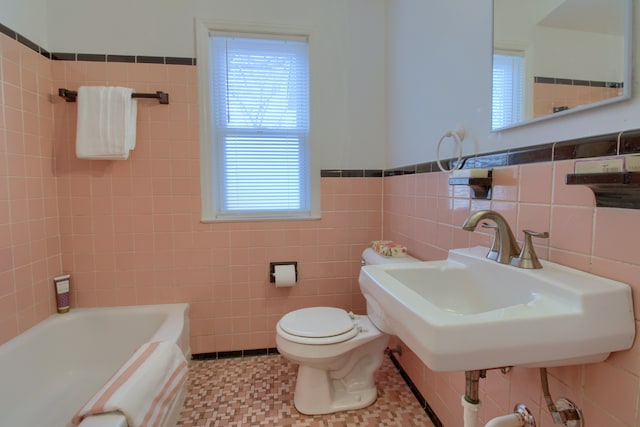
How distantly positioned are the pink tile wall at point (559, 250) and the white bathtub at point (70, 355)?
4.36 ft

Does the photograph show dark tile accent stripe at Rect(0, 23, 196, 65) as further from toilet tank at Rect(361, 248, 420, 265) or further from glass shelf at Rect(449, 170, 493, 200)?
glass shelf at Rect(449, 170, 493, 200)

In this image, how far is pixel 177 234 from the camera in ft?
6.50

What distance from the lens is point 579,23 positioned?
2.73 feet

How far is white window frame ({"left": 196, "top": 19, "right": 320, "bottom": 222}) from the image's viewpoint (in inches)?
76.2

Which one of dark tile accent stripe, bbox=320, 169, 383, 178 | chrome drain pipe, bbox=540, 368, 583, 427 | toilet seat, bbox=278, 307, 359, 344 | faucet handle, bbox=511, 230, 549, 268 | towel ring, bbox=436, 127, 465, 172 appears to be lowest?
toilet seat, bbox=278, 307, 359, 344

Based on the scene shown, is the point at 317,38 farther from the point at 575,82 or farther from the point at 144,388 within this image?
the point at 144,388

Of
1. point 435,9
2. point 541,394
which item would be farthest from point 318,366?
point 435,9

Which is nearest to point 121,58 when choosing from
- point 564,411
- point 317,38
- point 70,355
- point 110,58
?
point 110,58

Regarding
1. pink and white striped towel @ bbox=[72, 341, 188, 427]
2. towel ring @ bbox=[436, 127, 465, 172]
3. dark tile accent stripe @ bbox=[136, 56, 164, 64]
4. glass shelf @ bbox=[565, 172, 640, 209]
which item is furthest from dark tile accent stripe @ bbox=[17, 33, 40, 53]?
glass shelf @ bbox=[565, 172, 640, 209]

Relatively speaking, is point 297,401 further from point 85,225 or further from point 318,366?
point 85,225

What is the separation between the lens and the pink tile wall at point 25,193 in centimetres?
150

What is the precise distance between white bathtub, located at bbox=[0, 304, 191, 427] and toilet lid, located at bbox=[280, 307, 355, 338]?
0.60 m

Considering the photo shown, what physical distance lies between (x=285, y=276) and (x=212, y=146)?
0.97 meters

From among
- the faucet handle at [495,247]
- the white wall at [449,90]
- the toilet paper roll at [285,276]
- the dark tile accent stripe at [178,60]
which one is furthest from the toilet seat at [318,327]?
the dark tile accent stripe at [178,60]
